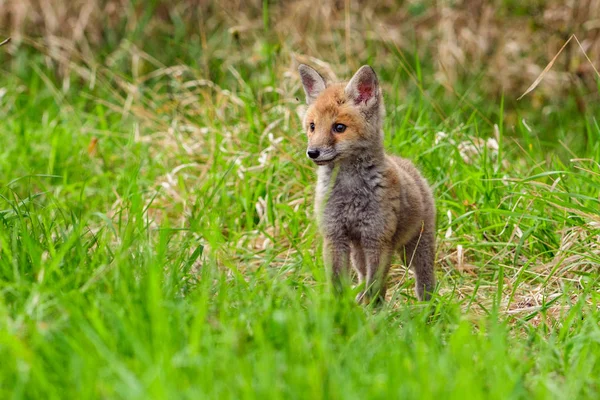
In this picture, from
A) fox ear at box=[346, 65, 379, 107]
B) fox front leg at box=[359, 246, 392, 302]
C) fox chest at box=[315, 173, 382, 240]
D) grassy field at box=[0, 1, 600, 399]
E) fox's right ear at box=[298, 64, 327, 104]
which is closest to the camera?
grassy field at box=[0, 1, 600, 399]

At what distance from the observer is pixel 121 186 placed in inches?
241

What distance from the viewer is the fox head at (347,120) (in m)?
4.41

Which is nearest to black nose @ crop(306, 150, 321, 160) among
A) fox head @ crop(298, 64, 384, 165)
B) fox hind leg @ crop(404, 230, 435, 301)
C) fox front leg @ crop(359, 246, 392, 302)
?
fox head @ crop(298, 64, 384, 165)

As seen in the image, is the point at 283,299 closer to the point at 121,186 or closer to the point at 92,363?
the point at 92,363

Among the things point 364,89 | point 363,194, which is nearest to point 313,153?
point 363,194

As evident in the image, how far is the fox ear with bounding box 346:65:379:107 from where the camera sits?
456 centimetres

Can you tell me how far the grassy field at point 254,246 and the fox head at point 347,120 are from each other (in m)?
0.58

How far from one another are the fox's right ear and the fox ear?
28 cm

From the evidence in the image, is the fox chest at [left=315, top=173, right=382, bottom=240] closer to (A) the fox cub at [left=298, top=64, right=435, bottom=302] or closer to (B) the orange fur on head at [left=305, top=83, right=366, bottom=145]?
(A) the fox cub at [left=298, top=64, right=435, bottom=302]

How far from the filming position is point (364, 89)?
461 cm

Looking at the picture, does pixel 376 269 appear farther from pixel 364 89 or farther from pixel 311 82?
pixel 311 82

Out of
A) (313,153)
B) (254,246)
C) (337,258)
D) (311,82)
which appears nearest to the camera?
(313,153)

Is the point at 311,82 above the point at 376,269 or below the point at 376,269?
above

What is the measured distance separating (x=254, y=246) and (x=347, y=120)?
1.42 meters
